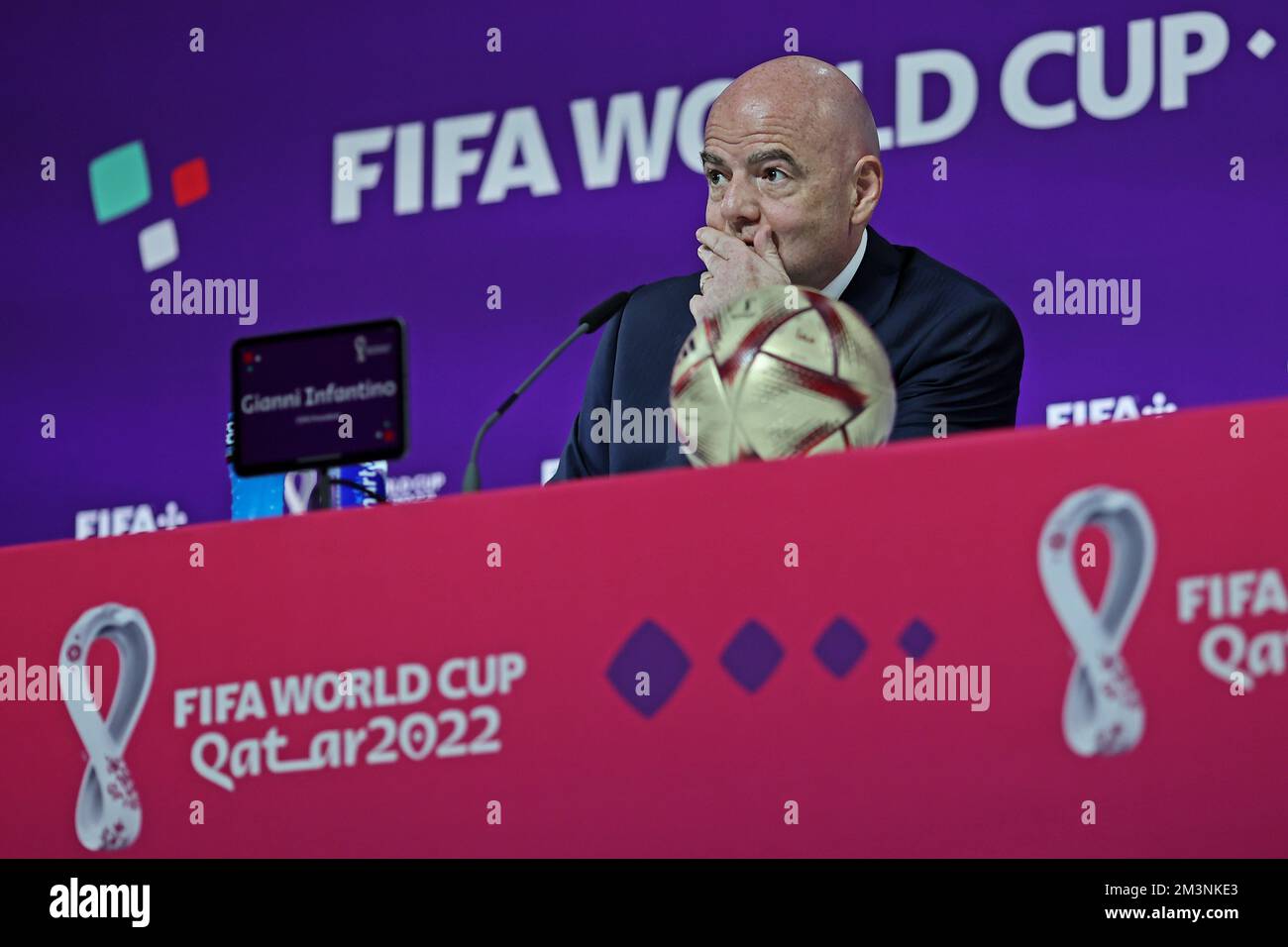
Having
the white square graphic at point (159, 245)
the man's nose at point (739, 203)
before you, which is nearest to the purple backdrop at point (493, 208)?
the white square graphic at point (159, 245)

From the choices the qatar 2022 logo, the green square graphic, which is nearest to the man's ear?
the qatar 2022 logo

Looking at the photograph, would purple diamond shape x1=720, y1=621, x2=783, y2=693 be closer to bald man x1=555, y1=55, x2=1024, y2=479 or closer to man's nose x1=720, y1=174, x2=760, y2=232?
bald man x1=555, y1=55, x2=1024, y2=479

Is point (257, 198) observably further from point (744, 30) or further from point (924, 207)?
point (924, 207)

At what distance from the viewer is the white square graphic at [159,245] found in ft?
13.2

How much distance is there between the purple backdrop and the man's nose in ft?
3.12

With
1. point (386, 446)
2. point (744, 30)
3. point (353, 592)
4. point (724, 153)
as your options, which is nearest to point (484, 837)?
point (353, 592)

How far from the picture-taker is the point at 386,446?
1813 mm

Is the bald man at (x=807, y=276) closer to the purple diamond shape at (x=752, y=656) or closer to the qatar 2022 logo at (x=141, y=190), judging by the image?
the purple diamond shape at (x=752, y=656)

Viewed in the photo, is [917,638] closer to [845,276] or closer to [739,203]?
[739,203]

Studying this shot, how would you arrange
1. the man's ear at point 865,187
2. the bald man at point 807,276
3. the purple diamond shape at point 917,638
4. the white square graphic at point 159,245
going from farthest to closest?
the white square graphic at point 159,245
the man's ear at point 865,187
the bald man at point 807,276
the purple diamond shape at point 917,638

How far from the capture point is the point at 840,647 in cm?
135

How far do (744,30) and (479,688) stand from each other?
7.58 ft

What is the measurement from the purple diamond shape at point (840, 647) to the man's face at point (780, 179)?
1.11 meters
